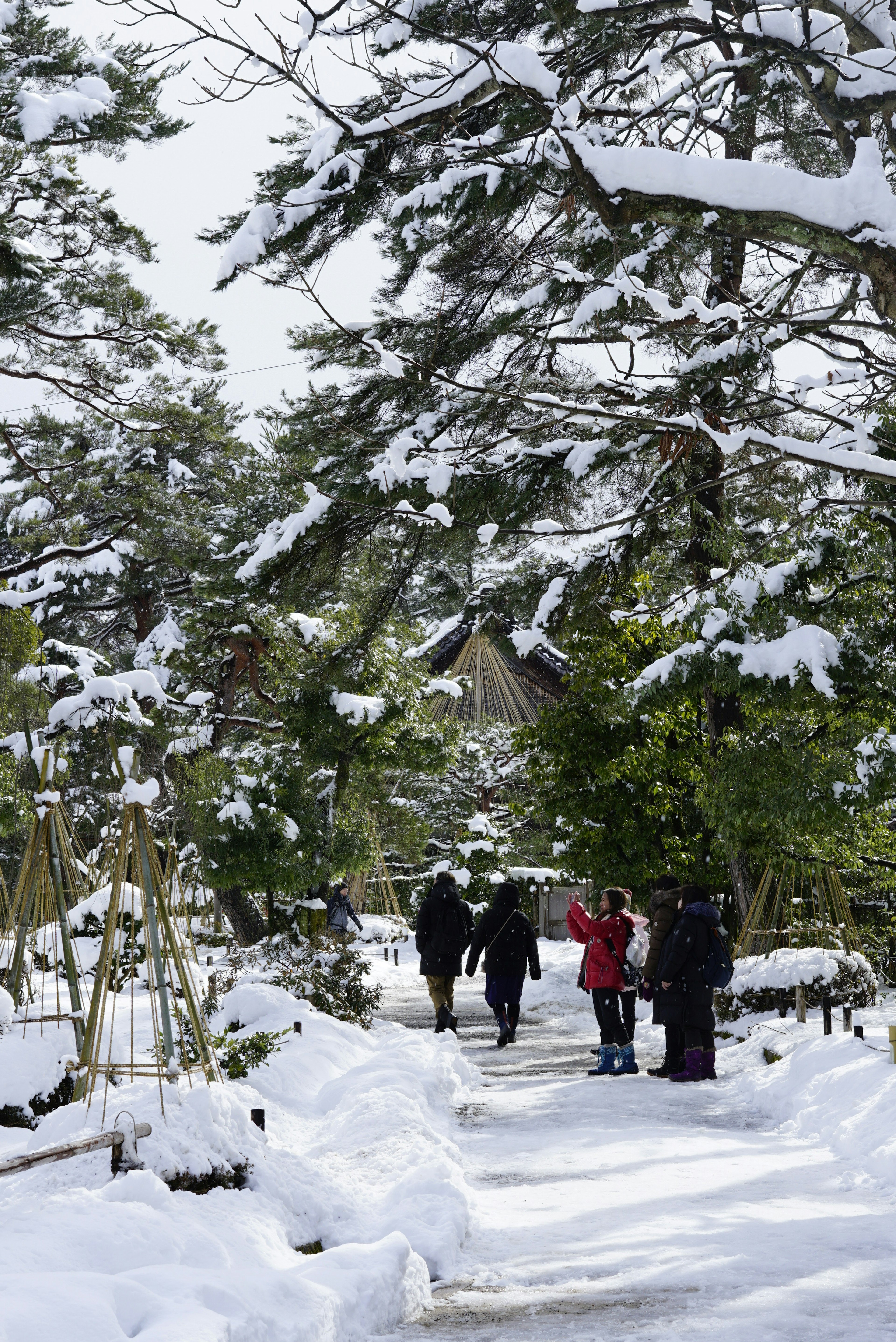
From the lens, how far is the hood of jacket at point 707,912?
9.05 meters

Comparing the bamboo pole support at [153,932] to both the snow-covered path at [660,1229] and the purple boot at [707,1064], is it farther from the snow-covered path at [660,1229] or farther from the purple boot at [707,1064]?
the purple boot at [707,1064]

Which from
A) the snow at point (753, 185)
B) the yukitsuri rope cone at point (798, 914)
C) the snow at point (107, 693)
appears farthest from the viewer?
the yukitsuri rope cone at point (798, 914)

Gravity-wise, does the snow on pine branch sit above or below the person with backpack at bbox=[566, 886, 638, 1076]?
above

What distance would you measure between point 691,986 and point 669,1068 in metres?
0.89

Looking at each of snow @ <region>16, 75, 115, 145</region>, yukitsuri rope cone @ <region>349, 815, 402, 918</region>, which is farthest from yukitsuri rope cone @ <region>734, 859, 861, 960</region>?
yukitsuri rope cone @ <region>349, 815, 402, 918</region>

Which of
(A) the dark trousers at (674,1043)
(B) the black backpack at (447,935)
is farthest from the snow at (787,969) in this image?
(B) the black backpack at (447,935)

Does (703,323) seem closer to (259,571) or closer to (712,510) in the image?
(259,571)

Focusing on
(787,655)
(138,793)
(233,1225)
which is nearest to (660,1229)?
(233,1225)

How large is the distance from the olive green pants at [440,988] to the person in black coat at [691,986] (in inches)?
130

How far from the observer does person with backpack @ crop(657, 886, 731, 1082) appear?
29.5ft

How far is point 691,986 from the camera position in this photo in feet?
29.4

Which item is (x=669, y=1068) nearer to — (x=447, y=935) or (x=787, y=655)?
(x=447, y=935)

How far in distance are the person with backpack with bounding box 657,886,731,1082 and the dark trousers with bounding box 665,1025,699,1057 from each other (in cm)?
27

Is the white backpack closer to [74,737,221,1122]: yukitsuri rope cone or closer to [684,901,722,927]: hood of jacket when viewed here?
[684,901,722,927]: hood of jacket
